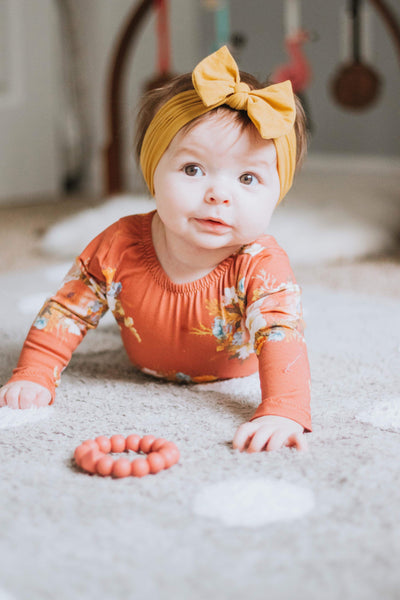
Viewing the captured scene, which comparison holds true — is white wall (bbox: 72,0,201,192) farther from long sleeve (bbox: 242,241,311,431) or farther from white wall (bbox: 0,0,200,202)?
long sleeve (bbox: 242,241,311,431)

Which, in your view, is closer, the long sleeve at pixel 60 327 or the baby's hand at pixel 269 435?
the baby's hand at pixel 269 435

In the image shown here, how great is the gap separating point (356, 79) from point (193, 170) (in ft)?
4.45

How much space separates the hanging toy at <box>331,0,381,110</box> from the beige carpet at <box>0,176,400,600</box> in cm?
121

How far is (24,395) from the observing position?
795 mm

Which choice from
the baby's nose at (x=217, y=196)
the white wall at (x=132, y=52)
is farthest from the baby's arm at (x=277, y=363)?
the white wall at (x=132, y=52)

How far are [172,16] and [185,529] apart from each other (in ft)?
7.90

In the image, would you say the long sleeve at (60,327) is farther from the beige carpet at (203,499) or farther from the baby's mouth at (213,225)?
the baby's mouth at (213,225)

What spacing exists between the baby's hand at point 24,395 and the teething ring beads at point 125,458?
13 centimetres

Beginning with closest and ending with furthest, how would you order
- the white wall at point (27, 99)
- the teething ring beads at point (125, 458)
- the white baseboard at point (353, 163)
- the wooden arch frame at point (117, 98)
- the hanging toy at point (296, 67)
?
the teething ring beads at point (125, 458), the hanging toy at point (296, 67), the wooden arch frame at point (117, 98), the white baseboard at point (353, 163), the white wall at point (27, 99)

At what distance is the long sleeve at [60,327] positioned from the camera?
84 centimetres

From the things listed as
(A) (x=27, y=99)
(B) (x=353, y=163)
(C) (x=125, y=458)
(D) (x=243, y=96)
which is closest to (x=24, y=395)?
(C) (x=125, y=458)

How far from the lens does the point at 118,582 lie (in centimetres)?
48

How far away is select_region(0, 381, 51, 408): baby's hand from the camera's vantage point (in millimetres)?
792

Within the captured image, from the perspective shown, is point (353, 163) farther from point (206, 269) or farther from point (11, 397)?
point (11, 397)
